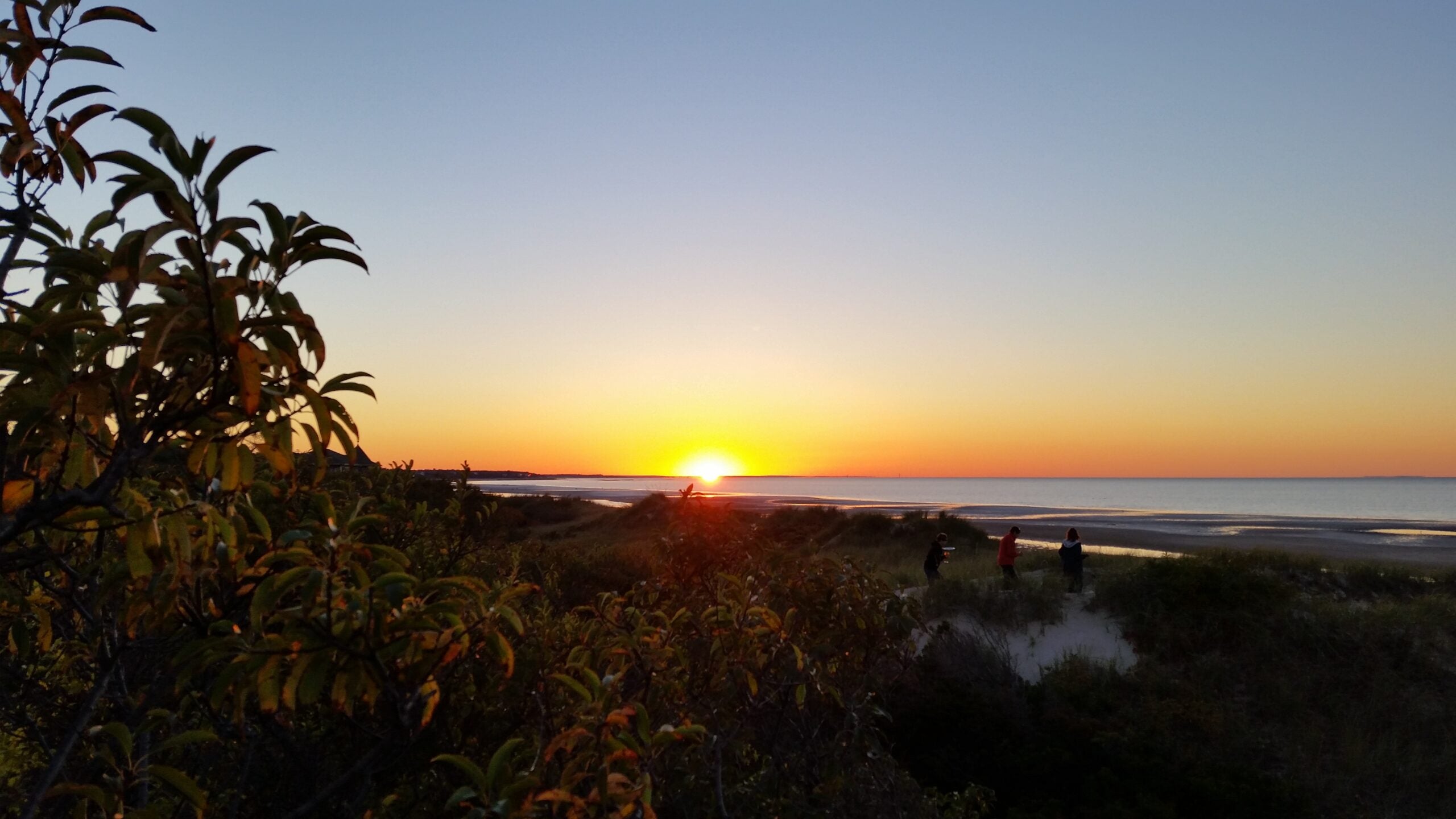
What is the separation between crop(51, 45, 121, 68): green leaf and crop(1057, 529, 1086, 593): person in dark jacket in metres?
15.4

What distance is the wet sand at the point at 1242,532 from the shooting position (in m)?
36.0

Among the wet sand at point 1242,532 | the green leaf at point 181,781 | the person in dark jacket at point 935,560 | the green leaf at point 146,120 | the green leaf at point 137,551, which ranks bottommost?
the wet sand at point 1242,532

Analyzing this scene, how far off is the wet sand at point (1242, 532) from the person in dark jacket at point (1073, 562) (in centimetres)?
1253

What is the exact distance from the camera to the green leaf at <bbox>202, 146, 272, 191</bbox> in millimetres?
1411

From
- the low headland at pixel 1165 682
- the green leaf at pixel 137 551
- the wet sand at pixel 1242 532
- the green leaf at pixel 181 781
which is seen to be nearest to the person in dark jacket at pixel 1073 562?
the low headland at pixel 1165 682

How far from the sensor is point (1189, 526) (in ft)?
177

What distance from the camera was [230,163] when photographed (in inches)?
57.1

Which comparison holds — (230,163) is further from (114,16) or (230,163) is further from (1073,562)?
(1073,562)

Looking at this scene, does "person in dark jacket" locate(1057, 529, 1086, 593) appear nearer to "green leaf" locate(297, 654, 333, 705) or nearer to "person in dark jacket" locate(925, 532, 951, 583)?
"person in dark jacket" locate(925, 532, 951, 583)

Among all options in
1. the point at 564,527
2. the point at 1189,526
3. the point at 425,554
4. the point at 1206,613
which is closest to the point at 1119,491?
the point at 1189,526

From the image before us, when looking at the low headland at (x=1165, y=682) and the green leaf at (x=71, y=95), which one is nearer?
the green leaf at (x=71, y=95)

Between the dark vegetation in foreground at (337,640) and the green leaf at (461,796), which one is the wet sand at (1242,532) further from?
the green leaf at (461,796)

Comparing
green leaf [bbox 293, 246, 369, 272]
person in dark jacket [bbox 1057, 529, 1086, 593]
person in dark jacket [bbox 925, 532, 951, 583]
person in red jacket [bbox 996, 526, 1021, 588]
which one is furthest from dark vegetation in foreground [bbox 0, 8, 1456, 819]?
person in dark jacket [bbox 925, 532, 951, 583]

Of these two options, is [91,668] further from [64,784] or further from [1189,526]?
[1189,526]
